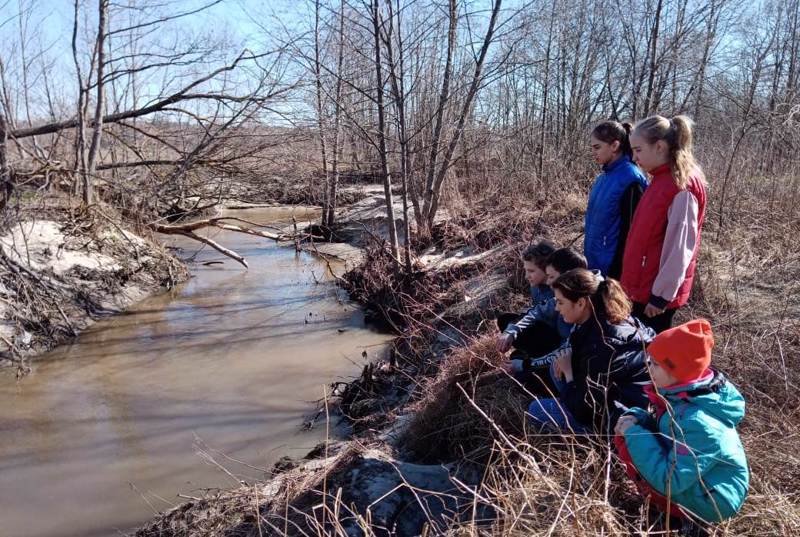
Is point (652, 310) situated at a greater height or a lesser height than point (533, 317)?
greater

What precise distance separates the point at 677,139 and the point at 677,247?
1.79 ft

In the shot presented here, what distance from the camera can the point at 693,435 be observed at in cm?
206

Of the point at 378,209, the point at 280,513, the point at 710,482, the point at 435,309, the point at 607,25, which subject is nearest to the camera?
the point at 710,482

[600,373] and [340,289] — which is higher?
[600,373]

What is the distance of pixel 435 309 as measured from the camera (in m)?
7.52

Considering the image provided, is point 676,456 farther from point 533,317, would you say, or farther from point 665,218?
point 533,317

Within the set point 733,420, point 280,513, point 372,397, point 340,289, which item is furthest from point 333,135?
point 733,420

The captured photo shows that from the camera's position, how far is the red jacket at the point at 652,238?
2.99 meters

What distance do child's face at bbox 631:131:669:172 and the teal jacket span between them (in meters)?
1.26

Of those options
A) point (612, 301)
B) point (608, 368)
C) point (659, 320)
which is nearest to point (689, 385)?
point (608, 368)

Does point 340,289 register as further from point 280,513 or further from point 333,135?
point 280,513

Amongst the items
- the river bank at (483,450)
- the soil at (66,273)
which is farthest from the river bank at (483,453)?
the soil at (66,273)

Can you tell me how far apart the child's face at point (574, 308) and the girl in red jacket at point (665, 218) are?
0.46 m

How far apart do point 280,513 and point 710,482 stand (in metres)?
2.15
